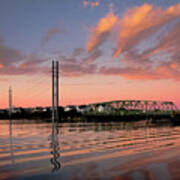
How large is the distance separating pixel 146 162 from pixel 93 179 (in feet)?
11.5

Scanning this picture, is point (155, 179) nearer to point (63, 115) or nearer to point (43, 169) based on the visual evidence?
point (43, 169)

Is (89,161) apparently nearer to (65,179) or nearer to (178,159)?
(65,179)

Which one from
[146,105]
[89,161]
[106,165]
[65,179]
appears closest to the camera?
[65,179]

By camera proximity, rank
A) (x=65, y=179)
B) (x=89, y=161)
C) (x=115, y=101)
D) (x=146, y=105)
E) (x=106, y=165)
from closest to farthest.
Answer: (x=65, y=179)
(x=106, y=165)
(x=89, y=161)
(x=146, y=105)
(x=115, y=101)

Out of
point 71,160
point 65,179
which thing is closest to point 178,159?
point 71,160

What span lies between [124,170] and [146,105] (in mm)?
93340

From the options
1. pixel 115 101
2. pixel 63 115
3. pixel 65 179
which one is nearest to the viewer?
pixel 65 179

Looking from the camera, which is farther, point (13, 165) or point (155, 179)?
point (13, 165)

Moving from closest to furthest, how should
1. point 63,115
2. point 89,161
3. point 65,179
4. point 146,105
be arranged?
point 65,179, point 89,161, point 146,105, point 63,115

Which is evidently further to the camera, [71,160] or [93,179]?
[71,160]

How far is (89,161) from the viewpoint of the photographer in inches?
403

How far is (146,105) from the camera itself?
9894 centimetres

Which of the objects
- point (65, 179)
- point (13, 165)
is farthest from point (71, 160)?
point (65, 179)

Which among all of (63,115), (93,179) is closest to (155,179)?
(93,179)
